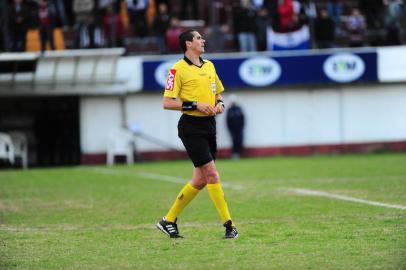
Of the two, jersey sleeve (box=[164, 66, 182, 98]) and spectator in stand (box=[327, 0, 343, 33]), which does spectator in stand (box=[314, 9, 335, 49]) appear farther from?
jersey sleeve (box=[164, 66, 182, 98])

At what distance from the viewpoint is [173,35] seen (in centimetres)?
3164

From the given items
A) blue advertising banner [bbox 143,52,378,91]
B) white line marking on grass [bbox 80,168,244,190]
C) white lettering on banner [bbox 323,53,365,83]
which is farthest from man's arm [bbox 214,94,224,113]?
white lettering on banner [bbox 323,53,365,83]

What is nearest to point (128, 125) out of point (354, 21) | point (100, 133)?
point (100, 133)

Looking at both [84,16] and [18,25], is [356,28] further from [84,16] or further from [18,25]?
[18,25]

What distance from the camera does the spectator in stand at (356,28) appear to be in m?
31.9

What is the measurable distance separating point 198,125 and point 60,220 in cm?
349

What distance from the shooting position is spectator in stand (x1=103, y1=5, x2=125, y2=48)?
104 ft

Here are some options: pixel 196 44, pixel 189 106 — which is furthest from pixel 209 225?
pixel 196 44

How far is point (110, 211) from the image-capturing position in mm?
14695

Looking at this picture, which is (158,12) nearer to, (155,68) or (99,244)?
(155,68)

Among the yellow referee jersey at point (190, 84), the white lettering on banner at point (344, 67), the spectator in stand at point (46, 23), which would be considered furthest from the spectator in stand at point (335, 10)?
the yellow referee jersey at point (190, 84)

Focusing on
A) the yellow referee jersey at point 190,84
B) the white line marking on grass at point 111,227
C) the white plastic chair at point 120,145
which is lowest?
the white plastic chair at point 120,145

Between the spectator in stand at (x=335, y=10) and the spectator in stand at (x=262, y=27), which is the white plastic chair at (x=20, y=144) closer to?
the spectator in stand at (x=262, y=27)

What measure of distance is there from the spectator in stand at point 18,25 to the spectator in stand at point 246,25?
6.48 m
